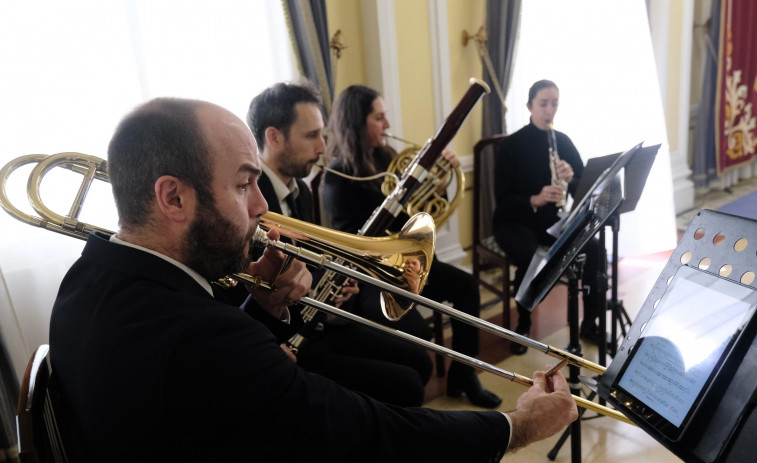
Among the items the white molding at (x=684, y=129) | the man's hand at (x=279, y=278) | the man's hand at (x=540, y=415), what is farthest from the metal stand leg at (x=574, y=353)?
the white molding at (x=684, y=129)

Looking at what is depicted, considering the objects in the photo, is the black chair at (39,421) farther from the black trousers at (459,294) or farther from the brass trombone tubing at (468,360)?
the black trousers at (459,294)

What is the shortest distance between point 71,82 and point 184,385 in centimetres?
160

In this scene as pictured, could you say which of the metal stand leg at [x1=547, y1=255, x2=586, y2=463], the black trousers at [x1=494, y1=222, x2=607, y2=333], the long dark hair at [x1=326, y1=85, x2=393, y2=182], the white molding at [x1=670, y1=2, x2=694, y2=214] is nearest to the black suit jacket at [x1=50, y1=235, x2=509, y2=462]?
the metal stand leg at [x1=547, y1=255, x2=586, y2=463]

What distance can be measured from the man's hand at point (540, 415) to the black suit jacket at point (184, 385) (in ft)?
0.65

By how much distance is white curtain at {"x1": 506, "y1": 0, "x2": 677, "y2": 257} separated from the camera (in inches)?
145

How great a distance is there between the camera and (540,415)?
41.8 inches

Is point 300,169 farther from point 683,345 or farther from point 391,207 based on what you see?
point 683,345

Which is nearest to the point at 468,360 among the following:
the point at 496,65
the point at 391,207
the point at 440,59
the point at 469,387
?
the point at 391,207

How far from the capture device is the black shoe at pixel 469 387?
226 cm

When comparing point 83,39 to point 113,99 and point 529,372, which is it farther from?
point 529,372

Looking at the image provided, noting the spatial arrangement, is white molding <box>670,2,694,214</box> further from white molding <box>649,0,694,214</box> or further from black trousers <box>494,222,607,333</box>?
black trousers <box>494,222,607,333</box>

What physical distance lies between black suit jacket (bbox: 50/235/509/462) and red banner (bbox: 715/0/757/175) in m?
5.56

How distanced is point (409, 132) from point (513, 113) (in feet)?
3.08

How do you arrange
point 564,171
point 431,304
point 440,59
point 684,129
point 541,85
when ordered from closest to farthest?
point 431,304 < point 564,171 < point 541,85 < point 440,59 < point 684,129
